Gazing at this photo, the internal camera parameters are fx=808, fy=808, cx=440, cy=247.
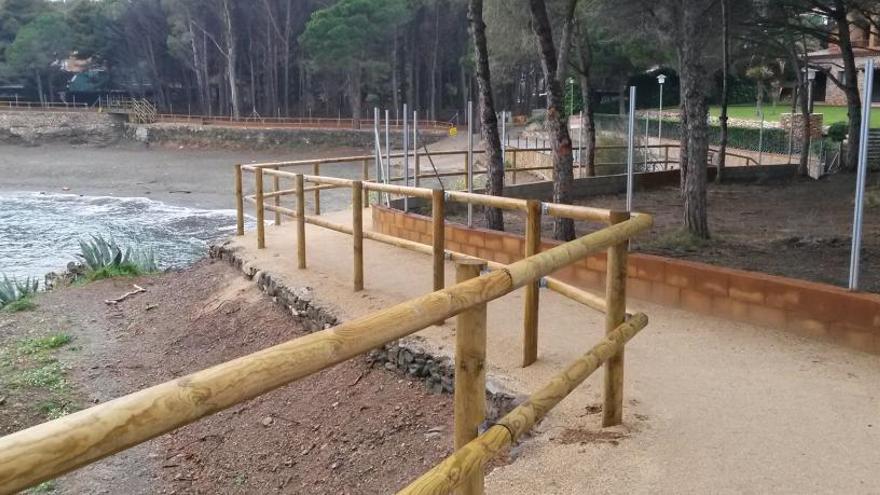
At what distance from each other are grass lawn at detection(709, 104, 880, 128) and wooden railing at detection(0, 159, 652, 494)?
36.5m

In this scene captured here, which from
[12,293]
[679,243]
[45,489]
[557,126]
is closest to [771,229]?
[679,243]

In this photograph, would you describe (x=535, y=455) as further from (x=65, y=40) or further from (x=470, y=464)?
(x=65, y=40)

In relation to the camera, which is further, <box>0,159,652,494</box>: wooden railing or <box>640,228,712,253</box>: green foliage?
<box>640,228,712,253</box>: green foliage

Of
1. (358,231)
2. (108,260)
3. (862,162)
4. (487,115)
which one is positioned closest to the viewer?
→ (862,162)

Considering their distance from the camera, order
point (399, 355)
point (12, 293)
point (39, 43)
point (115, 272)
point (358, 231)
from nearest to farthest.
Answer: point (399, 355)
point (358, 231)
point (12, 293)
point (115, 272)
point (39, 43)

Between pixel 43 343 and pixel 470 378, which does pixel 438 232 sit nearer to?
pixel 470 378

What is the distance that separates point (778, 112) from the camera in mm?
45312

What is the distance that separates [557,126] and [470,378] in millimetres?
6668

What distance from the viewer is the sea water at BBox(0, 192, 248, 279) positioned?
53.6 feet

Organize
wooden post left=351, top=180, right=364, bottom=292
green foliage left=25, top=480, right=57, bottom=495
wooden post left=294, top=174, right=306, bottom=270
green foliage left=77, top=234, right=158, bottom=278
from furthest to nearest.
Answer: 1. green foliage left=77, top=234, right=158, bottom=278
2. wooden post left=294, top=174, right=306, bottom=270
3. wooden post left=351, top=180, right=364, bottom=292
4. green foliage left=25, top=480, right=57, bottom=495

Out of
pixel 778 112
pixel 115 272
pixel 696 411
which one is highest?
pixel 778 112

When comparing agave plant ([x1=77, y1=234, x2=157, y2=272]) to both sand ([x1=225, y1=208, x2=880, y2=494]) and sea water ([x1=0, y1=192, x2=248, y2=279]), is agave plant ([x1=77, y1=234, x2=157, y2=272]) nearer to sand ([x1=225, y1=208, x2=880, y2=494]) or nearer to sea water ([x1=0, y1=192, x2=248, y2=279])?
sea water ([x1=0, y1=192, x2=248, y2=279])

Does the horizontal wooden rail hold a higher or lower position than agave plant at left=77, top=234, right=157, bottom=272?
higher

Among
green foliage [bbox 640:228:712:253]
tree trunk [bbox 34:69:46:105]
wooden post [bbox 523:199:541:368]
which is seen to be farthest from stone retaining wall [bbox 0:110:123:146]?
wooden post [bbox 523:199:541:368]
